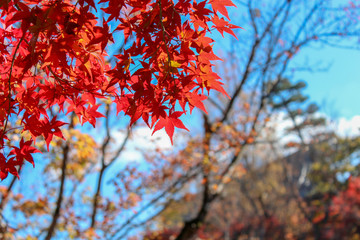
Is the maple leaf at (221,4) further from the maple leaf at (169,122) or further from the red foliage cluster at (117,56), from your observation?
the maple leaf at (169,122)

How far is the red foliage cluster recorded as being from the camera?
1187 mm

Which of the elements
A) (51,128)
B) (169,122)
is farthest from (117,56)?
(51,128)

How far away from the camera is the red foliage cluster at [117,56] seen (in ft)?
3.89

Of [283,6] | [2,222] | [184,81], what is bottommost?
[184,81]

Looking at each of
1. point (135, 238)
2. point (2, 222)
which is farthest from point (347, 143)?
point (2, 222)

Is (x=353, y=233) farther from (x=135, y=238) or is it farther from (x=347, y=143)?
(x=135, y=238)

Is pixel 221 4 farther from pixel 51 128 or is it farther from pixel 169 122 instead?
pixel 51 128

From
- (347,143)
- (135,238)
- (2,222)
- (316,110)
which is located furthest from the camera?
(316,110)

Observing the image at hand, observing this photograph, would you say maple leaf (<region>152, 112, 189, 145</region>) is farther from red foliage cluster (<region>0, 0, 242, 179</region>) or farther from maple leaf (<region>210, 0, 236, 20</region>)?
maple leaf (<region>210, 0, 236, 20</region>)

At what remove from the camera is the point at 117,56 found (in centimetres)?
124

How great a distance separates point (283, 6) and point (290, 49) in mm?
747

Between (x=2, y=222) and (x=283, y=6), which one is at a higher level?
(x=283, y=6)

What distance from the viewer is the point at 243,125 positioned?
6.58 metres

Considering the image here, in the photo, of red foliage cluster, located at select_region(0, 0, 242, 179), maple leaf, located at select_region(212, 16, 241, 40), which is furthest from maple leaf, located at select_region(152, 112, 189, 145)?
maple leaf, located at select_region(212, 16, 241, 40)
